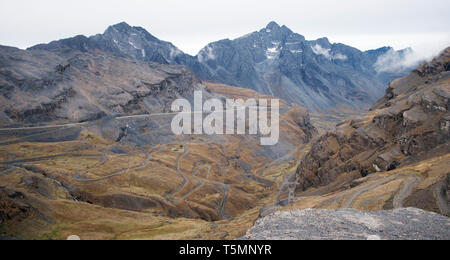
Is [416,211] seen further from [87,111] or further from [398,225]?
[87,111]

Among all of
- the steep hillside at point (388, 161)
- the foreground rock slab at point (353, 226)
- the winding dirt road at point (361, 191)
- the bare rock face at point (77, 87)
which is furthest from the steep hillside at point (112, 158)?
the foreground rock slab at point (353, 226)

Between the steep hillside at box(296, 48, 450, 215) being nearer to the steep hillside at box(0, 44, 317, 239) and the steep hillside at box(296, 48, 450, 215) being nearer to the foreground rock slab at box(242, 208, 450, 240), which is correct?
the foreground rock slab at box(242, 208, 450, 240)

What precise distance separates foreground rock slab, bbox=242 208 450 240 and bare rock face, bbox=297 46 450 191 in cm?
3377

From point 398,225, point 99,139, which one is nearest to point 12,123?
point 99,139

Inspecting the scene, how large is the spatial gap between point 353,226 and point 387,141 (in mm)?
53252

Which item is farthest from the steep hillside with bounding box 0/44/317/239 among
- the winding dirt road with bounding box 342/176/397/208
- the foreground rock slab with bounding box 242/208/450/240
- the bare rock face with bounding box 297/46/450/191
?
the bare rock face with bounding box 297/46/450/191

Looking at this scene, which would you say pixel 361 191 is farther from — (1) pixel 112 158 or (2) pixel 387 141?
(1) pixel 112 158

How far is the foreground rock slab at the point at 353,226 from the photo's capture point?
2362cm

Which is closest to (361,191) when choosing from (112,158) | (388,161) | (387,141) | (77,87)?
(388,161)

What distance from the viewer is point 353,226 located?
2572 centimetres

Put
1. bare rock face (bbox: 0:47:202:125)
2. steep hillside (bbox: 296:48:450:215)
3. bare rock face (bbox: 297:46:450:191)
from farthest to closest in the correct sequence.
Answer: bare rock face (bbox: 0:47:202:125)
bare rock face (bbox: 297:46:450:191)
steep hillside (bbox: 296:48:450:215)

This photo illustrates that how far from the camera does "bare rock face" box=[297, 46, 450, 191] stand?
2402 inches

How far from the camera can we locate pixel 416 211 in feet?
96.0

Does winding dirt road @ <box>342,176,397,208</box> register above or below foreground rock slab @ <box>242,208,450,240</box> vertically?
below
